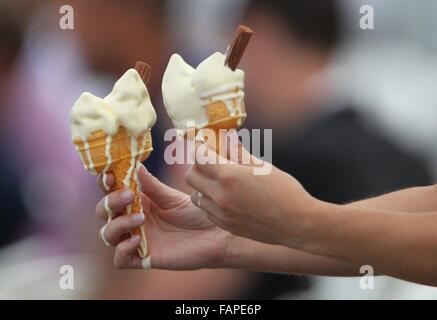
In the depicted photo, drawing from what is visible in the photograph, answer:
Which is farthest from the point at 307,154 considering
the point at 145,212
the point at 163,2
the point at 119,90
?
the point at 119,90

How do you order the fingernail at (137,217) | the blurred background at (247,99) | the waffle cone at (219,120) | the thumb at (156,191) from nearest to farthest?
the waffle cone at (219,120)
the fingernail at (137,217)
the thumb at (156,191)
the blurred background at (247,99)

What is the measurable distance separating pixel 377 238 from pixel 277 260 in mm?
392

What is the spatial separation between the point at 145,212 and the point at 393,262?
565 mm

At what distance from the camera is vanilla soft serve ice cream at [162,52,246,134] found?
1054mm

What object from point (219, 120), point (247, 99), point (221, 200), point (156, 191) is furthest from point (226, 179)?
point (247, 99)

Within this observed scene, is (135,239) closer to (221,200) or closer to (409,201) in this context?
(221,200)

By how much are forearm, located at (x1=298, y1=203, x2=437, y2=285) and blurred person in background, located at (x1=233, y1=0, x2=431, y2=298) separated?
3.42ft

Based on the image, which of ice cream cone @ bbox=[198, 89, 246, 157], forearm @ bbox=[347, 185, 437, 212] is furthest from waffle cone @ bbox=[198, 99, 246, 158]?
forearm @ bbox=[347, 185, 437, 212]

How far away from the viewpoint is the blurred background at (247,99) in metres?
1.96

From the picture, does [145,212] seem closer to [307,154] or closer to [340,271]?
[340,271]

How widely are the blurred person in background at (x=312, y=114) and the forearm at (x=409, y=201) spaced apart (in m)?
0.69

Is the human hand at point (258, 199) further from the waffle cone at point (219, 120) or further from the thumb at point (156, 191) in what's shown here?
the thumb at point (156, 191)

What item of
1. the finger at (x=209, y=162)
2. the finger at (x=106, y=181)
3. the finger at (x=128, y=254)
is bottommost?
the finger at (x=128, y=254)

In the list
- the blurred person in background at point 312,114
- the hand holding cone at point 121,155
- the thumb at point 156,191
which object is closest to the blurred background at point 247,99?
the blurred person in background at point 312,114
